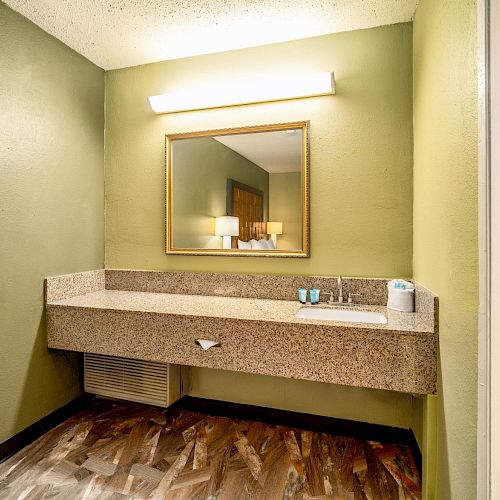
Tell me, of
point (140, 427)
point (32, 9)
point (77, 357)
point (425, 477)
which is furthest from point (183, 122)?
point (425, 477)

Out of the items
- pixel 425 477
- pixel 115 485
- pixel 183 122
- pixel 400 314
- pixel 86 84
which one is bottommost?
pixel 115 485

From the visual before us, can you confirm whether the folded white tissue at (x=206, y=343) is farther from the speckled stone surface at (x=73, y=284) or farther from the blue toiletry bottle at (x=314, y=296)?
the speckled stone surface at (x=73, y=284)

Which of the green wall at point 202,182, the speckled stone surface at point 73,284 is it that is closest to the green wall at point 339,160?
the green wall at point 202,182

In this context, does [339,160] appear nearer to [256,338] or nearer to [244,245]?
[244,245]

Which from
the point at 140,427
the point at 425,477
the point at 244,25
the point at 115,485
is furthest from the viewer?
the point at 140,427

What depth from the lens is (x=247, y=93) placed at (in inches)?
84.0

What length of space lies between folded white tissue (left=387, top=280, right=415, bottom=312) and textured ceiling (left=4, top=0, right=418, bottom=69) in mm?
1413

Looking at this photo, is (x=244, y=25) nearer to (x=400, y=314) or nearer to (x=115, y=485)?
(x=400, y=314)

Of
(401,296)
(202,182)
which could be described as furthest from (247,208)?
(401,296)

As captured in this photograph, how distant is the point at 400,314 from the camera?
1.75 meters

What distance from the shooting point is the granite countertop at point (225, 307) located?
5.08 ft

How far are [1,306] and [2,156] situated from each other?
75 cm

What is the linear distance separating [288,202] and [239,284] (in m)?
0.58

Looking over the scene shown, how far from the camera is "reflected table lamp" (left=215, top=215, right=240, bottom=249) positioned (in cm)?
223
